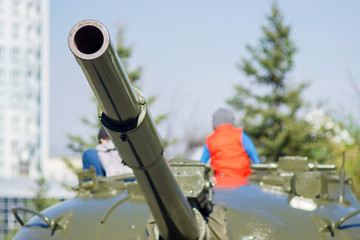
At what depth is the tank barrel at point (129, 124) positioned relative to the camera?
9.79ft

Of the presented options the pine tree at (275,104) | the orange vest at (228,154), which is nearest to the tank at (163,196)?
the orange vest at (228,154)

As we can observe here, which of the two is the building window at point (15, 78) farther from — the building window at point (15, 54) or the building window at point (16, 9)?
the building window at point (16, 9)

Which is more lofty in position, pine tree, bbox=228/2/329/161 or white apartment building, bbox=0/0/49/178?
white apartment building, bbox=0/0/49/178

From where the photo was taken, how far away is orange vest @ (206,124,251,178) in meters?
6.04

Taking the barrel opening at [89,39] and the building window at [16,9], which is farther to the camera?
the building window at [16,9]

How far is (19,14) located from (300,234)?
2843 inches

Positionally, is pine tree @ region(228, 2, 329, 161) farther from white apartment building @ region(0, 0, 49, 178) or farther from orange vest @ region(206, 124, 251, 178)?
white apartment building @ region(0, 0, 49, 178)

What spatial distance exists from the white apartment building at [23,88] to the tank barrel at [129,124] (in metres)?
68.3

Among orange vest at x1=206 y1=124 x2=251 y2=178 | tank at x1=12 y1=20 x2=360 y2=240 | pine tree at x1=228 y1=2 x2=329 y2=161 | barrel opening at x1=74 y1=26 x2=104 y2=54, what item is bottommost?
tank at x1=12 y1=20 x2=360 y2=240

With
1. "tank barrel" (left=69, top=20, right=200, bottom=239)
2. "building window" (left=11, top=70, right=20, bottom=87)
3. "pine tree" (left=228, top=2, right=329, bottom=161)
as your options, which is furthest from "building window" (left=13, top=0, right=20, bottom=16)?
"tank barrel" (left=69, top=20, right=200, bottom=239)

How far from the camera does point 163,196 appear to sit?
12.3 ft

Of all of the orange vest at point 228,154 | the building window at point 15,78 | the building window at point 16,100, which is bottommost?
the orange vest at point 228,154

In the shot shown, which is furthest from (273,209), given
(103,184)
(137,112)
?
(137,112)

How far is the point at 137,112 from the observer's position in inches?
127
